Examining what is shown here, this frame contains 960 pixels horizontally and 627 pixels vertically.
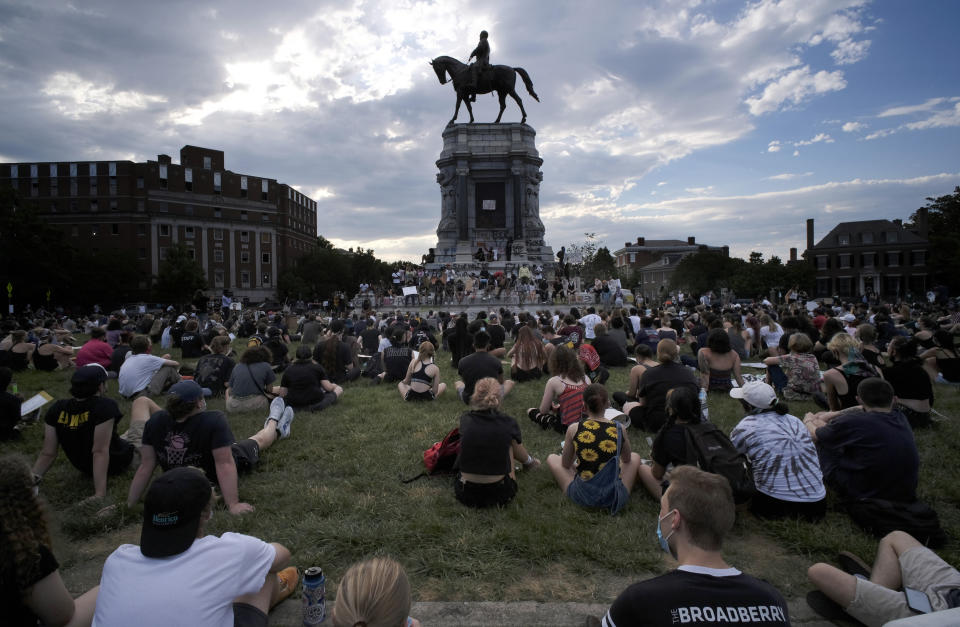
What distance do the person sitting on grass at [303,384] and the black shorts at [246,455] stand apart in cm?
269

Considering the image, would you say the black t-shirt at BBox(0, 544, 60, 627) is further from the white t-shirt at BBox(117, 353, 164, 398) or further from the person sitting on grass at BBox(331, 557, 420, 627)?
the white t-shirt at BBox(117, 353, 164, 398)

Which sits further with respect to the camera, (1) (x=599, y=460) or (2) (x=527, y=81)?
(2) (x=527, y=81)

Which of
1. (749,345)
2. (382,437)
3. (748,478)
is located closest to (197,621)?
(748,478)

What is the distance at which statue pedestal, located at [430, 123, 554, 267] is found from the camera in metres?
40.7

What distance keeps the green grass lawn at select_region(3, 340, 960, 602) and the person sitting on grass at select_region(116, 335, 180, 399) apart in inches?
88.6

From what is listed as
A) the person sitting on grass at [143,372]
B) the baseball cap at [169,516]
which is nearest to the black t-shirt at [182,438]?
the baseball cap at [169,516]

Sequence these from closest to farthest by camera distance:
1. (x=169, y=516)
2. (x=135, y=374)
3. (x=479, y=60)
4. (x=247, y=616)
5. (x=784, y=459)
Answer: (x=169, y=516)
(x=247, y=616)
(x=784, y=459)
(x=135, y=374)
(x=479, y=60)

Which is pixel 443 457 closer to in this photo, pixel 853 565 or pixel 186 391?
pixel 186 391

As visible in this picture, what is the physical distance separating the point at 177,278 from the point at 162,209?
1698 centimetres

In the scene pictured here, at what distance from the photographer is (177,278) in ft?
193

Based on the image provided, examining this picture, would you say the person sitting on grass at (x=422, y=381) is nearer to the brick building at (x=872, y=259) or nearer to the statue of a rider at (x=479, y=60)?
the statue of a rider at (x=479, y=60)

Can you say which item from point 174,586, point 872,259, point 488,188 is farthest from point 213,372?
point 872,259

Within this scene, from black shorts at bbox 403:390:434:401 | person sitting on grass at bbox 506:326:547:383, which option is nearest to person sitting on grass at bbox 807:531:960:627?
black shorts at bbox 403:390:434:401

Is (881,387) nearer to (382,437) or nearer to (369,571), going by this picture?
(369,571)
